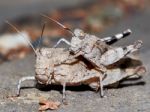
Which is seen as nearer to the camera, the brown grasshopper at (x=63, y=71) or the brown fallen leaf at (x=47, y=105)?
the brown fallen leaf at (x=47, y=105)

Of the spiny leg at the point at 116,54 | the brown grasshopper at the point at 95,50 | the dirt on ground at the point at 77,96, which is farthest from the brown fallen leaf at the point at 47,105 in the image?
the spiny leg at the point at 116,54

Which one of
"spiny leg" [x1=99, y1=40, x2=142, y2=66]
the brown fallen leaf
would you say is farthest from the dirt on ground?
"spiny leg" [x1=99, y1=40, x2=142, y2=66]

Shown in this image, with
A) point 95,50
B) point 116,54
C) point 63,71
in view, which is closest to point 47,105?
point 63,71

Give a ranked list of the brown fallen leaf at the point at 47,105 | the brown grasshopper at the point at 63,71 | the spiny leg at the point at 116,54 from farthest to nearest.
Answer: the spiny leg at the point at 116,54
the brown grasshopper at the point at 63,71
the brown fallen leaf at the point at 47,105

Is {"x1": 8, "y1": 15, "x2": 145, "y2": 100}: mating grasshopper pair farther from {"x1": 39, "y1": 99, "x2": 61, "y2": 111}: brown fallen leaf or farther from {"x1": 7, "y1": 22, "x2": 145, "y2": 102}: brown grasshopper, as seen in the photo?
{"x1": 39, "y1": 99, "x2": 61, "y2": 111}: brown fallen leaf

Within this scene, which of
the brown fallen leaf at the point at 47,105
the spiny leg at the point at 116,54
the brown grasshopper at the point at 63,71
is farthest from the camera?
the spiny leg at the point at 116,54

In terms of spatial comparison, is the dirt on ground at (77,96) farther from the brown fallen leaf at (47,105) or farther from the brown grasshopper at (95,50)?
the brown grasshopper at (95,50)

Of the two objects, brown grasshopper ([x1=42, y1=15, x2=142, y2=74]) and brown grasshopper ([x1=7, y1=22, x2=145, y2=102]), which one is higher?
brown grasshopper ([x1=42, y1=15, x2=142, y2=74])

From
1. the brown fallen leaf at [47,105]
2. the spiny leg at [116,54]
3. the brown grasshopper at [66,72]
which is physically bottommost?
the brown fallen leaf at [47,105]

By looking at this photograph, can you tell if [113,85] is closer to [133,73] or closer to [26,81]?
[133,73]
